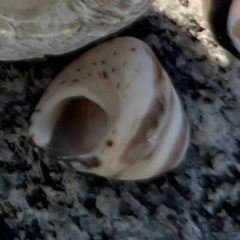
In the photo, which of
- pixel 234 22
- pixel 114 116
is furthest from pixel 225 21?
pixel 114 116

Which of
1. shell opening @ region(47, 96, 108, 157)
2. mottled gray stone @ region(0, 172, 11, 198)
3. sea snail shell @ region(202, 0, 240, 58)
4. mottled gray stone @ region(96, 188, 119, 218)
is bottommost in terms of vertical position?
mottled gray stone @ region(0, 172, 11, 198)

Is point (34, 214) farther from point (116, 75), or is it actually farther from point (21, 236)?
point (116, 75)

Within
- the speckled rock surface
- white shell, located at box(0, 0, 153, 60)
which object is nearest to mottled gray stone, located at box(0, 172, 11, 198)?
the speckled rock surface

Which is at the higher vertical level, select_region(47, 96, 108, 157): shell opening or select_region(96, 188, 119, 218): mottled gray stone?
select_region(47, 96, 108, 157): shell opening

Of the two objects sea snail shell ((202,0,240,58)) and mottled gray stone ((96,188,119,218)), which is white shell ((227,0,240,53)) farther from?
mottled gray stone ((96,188,119,218))

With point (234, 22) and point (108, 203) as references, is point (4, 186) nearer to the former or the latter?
point (108, 203)

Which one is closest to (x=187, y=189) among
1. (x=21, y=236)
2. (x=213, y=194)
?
(x=213, y=194)

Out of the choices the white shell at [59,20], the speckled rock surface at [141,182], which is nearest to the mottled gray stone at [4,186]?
the speckled rock surface at [141,182]
